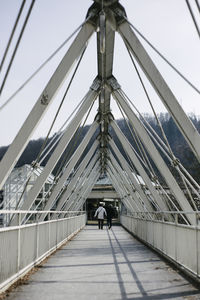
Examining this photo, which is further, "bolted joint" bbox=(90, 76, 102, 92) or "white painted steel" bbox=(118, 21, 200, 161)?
"bolted joint" bbox=(90, 76, 102, 92)

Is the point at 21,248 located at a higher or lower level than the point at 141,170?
lower

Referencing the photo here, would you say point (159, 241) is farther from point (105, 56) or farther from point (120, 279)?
point (105, 56)

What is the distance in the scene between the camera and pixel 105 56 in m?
11.5

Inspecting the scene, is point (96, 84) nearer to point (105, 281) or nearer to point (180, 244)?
point (180, 244)

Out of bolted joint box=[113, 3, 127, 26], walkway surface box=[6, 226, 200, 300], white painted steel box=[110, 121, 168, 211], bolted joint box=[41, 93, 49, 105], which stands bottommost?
walkway surface box=[6, 226, 200, 300]

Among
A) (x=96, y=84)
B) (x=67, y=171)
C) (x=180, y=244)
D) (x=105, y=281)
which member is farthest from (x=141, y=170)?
(x=105, y=281)

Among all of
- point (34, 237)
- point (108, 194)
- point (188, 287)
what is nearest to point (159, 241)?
point (34, 237)

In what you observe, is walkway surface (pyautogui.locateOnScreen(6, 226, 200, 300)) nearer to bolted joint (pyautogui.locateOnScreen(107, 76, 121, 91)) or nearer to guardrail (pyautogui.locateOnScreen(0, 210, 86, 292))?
guardrail (pyautogui.locateOnScreen(0, 210, 86, 292))

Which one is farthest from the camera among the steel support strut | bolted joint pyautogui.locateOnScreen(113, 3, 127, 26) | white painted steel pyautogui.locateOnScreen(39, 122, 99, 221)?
white painted steel pyautogui.locateOnScreen(39, 122, 99, 221)

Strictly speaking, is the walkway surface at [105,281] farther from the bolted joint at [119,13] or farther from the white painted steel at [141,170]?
the bolted joint at [119,13]

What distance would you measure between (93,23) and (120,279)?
550cm

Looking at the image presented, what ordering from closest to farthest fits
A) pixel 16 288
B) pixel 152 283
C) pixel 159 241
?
1. pixel 16 288
2. pixel 152 283
3. pixel 159 241

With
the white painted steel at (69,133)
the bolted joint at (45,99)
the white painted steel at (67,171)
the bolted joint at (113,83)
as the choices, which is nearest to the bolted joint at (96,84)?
the white painted steel at (69,133)

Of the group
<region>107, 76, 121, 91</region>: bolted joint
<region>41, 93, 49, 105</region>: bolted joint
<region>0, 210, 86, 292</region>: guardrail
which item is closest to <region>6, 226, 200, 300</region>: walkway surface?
<region>0, 210, 86, 292</region>: guardrail
